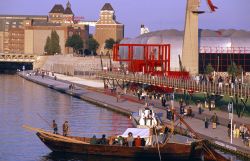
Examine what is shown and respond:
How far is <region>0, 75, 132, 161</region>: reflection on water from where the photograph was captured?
160ft

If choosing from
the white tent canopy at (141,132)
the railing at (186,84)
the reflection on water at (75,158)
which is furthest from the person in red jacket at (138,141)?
the railing at (186,84)

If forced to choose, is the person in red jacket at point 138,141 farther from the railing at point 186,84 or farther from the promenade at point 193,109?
the railing at point 186,84

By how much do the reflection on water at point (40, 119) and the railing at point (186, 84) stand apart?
719cm

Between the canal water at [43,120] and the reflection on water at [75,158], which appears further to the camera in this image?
the canal water at [43,120]

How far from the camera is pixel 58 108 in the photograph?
84.6 m

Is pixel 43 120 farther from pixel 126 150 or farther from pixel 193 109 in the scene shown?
pixel 126 150

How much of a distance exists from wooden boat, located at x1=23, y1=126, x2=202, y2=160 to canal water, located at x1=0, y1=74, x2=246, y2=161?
0.39m

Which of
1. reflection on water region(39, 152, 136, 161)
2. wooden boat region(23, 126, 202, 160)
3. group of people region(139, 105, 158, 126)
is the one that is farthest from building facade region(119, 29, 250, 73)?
reflection on water region(39, 152, 136, 161)

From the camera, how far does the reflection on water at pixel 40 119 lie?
160 ft

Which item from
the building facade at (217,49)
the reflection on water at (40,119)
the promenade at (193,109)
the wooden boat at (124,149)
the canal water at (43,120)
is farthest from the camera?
the building facade at (217,49)

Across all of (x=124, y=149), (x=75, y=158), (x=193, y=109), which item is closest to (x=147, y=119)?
(x=124, y=149)

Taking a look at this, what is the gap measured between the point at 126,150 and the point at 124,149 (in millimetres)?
122

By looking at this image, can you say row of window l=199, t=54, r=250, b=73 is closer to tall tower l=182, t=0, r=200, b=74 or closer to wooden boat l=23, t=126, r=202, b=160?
tall tower l=182, t=0, r=200, b=74

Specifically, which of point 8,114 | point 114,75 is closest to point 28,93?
point 114,75
